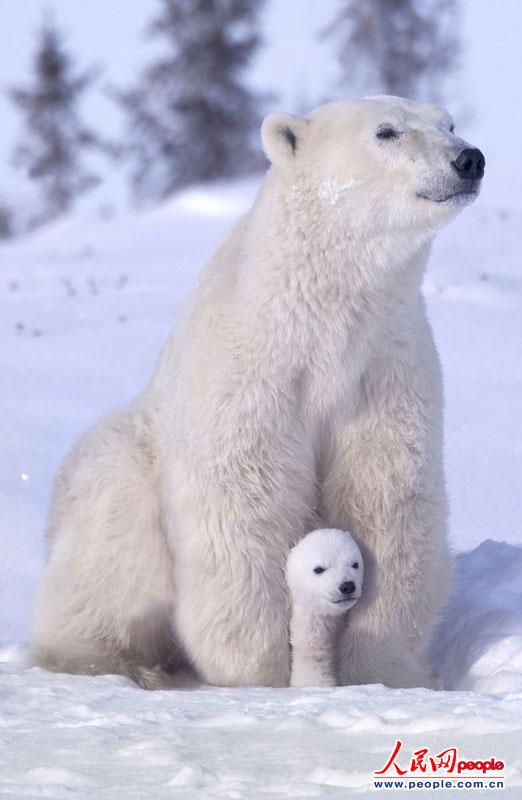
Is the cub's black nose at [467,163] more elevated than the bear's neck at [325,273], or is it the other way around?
the cub's black nose at [467,163]

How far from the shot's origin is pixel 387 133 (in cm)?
398

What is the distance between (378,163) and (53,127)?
2637cm

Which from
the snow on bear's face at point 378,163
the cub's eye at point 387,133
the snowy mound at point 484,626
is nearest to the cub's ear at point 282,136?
the snow on bear's face at point 378,163

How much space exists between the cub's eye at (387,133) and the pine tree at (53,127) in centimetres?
2558

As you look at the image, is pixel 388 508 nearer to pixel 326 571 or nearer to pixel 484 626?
pixel 326 571

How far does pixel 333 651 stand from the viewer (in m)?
4.05

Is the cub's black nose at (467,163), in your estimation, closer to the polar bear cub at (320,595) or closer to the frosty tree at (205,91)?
the polar bear cub at (320,595)

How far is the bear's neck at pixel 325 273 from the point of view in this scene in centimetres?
395

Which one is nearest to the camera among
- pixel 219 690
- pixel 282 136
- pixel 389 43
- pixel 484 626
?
pixel 219 690

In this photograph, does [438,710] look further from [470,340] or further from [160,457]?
[470,340]

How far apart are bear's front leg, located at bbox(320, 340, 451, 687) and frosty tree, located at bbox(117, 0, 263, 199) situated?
71.5ft

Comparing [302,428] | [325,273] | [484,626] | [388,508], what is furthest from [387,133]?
[484,626]

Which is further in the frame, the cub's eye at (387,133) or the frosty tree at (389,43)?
the frosty tree at (389,43)

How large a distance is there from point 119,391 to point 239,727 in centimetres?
541
